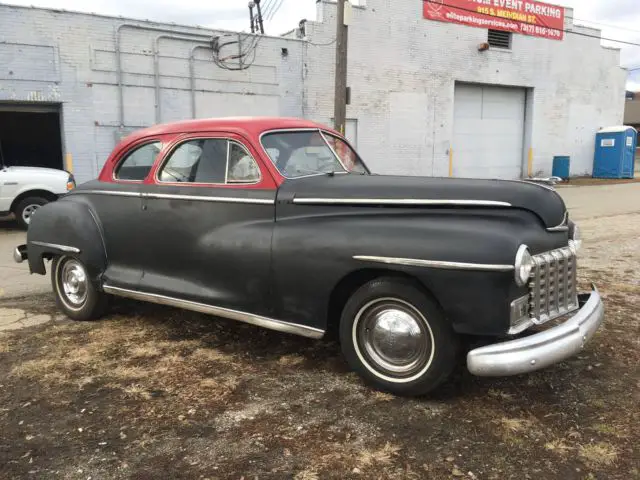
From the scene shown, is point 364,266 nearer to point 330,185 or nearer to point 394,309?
point 394,309

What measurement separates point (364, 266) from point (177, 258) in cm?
167

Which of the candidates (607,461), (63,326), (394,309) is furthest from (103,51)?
(607,461)

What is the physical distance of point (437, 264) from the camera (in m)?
3.12

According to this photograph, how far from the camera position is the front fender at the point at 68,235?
4809 millimetres

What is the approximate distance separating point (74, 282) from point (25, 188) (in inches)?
258

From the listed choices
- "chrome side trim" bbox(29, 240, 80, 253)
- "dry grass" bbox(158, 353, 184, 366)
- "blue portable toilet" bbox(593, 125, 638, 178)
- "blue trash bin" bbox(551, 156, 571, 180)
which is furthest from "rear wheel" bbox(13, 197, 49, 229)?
"blue portable toilet" bbox(593, 125, 638, 178)

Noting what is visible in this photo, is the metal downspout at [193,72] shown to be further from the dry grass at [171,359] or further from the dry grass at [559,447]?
the dry grass at [559,447]

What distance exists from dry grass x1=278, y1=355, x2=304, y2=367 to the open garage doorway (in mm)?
14921

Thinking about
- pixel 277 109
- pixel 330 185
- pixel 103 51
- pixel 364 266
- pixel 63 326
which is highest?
pixel 103 51

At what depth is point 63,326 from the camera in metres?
4.96

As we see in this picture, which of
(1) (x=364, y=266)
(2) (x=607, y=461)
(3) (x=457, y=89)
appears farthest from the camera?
(3) (x=457, y=89)

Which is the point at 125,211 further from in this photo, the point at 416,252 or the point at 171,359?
the point at 416,252

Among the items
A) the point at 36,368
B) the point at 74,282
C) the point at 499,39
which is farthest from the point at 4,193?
the point at 499,39

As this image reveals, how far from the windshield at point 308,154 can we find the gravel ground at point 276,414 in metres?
1.36
